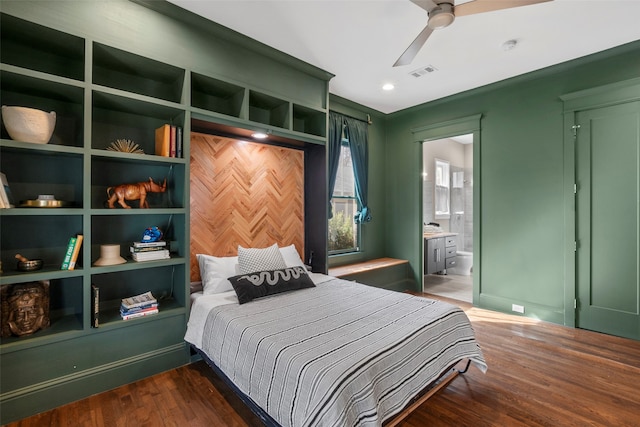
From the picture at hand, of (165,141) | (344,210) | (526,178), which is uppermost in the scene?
(165,141)

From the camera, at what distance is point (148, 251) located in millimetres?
2486

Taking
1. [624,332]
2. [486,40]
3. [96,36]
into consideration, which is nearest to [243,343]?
[96,36]

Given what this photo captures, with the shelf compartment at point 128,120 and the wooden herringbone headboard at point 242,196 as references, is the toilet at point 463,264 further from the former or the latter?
the shelf compartment at point 128,120

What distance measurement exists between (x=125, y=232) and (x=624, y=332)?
4.95m

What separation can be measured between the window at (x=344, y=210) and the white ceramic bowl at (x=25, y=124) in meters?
3.20

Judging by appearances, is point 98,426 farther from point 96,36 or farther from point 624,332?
point 624,332

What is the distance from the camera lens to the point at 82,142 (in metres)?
2.22

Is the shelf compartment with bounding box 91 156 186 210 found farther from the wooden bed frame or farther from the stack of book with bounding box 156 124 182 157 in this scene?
the wooden bed frame

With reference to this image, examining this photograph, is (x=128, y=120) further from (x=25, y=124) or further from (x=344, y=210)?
(x=344, y=210)

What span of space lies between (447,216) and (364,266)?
3.60 metres

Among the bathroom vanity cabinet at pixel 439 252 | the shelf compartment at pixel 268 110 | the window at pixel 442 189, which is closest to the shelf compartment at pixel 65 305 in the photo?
the shelf compartment at pixel 268 110

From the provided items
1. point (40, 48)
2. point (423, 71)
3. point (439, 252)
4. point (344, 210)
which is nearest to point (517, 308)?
point (439, 252)

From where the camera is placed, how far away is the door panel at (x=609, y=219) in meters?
3.08

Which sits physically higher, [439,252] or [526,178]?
[526,178]
